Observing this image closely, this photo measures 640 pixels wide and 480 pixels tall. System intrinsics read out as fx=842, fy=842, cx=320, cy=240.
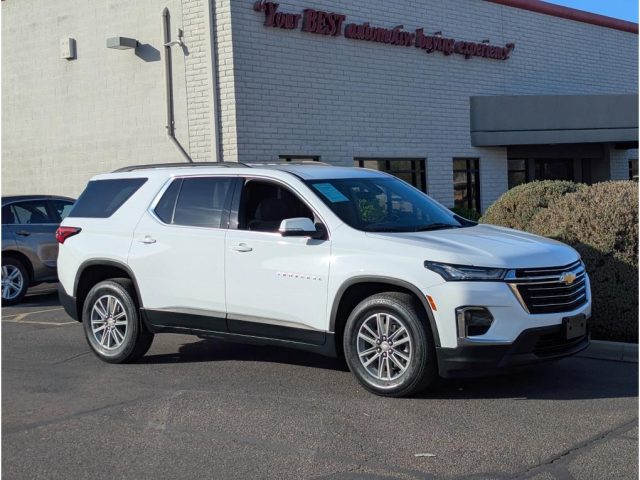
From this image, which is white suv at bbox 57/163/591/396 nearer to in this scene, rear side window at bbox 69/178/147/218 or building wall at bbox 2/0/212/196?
rear side window at bbox 69/178/147/218

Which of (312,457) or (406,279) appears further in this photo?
(406,279)

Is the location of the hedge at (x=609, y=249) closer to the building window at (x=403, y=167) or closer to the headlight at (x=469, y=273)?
the headlight at (x=469, y=273)

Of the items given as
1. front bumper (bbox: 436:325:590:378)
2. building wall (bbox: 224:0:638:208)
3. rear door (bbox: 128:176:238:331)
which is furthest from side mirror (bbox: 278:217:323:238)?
building wall (bbox: 224:0:638:208)

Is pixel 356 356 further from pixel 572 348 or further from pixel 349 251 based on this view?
pixel 572 348

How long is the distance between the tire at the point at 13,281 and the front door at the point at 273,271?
673 centimetres

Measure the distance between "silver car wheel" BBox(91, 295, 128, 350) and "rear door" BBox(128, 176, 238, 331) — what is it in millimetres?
424

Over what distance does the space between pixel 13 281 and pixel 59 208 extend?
5.16 ft

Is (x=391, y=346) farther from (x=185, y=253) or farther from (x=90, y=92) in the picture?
(x=90, y=92)

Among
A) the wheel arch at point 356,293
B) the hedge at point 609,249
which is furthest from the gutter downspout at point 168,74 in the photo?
the wheel arch at point 356,293

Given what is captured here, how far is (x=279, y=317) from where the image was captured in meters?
7.20

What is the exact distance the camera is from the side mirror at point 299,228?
696cm

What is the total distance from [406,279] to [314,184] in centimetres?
Result: 145

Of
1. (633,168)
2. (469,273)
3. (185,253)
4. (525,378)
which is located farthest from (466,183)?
(469,273)

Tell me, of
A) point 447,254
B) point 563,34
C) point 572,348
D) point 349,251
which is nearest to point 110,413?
point 349,251
